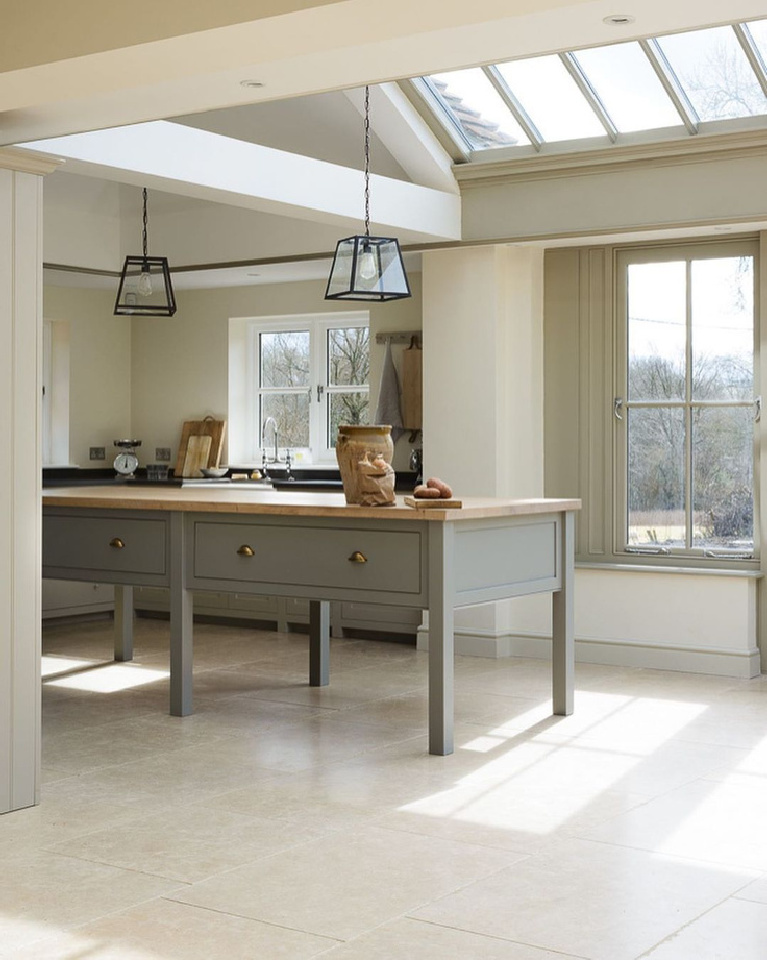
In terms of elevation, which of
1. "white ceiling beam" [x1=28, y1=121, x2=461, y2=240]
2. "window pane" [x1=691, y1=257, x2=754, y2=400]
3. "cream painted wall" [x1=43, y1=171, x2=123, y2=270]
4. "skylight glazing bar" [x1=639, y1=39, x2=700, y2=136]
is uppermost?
"skylight glazing bar" [x1=639, y1=39, x2=700, y2=136]

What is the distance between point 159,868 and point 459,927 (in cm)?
89

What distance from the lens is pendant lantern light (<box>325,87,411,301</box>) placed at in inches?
201

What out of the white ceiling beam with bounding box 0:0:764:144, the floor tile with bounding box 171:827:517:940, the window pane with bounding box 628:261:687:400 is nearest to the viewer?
the white ceiling beam with bounding box 0:0:764:144

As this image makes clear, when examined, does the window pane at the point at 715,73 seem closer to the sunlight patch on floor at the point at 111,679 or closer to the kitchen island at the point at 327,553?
the kitchen island at the point at 327,553

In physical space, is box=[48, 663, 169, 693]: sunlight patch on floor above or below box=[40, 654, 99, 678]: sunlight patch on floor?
below

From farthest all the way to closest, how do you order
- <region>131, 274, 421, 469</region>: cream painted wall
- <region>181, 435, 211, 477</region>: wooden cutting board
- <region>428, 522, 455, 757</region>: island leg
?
<region>181, 435, 211, 477</region>: wooden cutting board, <region>131, 274, 421, 469</region>: cream painted wall, <region>428, 522, 455, 757</region>: island leg

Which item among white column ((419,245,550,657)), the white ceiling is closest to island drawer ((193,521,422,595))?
the white ceiling

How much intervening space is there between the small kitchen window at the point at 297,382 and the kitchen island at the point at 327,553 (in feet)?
9.10

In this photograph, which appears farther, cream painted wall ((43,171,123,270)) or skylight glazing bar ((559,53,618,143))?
cream painted wall ((43,171,123,270))

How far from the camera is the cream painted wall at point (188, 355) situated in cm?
862

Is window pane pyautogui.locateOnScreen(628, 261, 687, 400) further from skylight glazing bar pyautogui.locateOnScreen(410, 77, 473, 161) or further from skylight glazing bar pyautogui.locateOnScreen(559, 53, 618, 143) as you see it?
skylight glazing bar pyautogui.locateOnScreen(410, 77, 473, 161)

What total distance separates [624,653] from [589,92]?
2863 millimetres

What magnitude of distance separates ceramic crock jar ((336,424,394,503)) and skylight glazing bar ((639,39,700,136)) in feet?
7.37

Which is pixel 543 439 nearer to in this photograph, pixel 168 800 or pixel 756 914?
pixel 168 800
